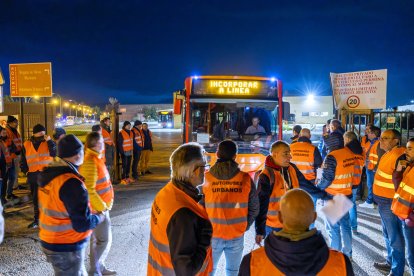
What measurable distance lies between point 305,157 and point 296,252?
185 inches

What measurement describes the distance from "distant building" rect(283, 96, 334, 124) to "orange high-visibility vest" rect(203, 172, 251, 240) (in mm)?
51059

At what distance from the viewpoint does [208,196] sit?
133 inches

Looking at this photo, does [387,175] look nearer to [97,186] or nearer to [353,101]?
[97,186]

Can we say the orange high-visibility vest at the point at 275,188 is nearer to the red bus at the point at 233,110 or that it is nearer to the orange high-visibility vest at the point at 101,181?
the orange high-visibility vest at the point at 101,181

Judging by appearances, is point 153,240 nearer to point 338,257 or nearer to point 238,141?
point 338,257

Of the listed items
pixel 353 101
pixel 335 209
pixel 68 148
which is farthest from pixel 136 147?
pixel 335 209

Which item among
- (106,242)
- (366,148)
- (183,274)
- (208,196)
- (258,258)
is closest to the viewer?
(258,258)

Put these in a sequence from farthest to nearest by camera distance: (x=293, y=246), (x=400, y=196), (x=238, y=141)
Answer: (x=238, y=141), (x=400, y=196), (x=293, y=246)

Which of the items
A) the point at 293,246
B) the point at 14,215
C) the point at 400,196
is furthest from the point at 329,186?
the point at 14,215

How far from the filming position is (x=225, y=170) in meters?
3.40

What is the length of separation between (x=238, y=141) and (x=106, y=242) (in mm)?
4400

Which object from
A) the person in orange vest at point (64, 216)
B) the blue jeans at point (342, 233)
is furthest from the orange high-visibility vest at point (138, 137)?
the person in orange vest at point (64, 216)

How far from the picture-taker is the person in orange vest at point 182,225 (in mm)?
2023

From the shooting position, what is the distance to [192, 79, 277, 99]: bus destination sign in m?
7.96
